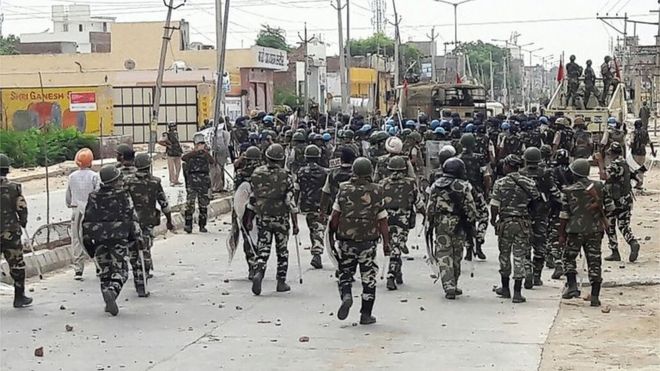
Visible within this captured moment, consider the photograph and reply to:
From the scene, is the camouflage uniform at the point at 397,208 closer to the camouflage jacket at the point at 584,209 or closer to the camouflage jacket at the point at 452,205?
the camouflage jacket at the point at 452,205

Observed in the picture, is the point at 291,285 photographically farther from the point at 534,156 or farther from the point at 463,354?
the point at 463,354

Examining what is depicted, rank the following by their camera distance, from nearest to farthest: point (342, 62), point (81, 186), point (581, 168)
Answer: point (581, 168) → point (81, 186) → point (342, 62)

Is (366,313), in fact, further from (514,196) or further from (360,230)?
(514,196)

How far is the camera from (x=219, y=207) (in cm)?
2311

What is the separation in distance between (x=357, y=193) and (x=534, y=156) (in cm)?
277

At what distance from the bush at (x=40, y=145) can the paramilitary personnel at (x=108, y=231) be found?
66.3ft

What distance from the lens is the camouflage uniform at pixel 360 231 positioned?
11.0 m

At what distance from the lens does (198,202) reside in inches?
760

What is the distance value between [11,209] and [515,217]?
18.2 feet

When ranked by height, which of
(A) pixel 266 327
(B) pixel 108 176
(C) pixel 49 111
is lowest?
(A) pixel 266 327

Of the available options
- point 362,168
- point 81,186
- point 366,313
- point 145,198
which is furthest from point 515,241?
point 81,186

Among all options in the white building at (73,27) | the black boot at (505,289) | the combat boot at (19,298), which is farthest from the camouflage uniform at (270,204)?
the white building at (73,27)

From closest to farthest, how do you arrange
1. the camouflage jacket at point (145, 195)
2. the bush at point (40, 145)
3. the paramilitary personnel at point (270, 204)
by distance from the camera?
the paramilitary personnel at point (270, 204), the camouflage jacket at point (145, 195), the bush at point (40, 145)

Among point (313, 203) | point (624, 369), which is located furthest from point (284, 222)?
point (624, 369)
